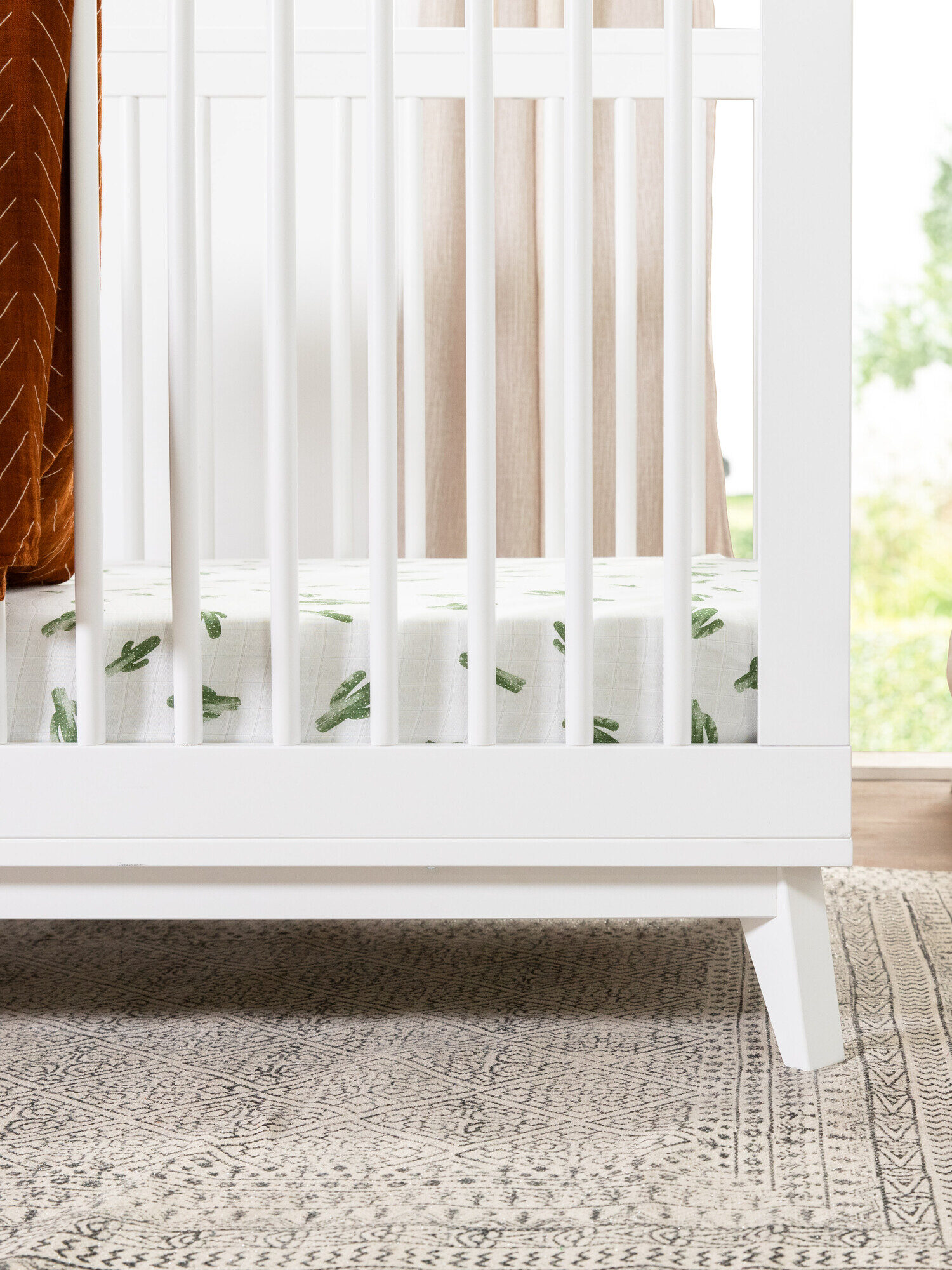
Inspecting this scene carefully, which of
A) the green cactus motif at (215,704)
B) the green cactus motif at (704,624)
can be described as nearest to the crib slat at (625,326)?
the green cactus motif at (704,624)

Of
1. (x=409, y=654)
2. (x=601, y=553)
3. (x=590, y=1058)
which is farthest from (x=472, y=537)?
(x=601, y=553)

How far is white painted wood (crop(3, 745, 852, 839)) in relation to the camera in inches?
29.0

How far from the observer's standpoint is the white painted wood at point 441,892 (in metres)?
0.76

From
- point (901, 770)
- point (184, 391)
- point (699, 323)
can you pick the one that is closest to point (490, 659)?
point (184, 391)

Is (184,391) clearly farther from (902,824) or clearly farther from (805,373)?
(902,824)

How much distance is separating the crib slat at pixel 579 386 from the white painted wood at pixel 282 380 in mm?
174

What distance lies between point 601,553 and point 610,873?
0.89 metres

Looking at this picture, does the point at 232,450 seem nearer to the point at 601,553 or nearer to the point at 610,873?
the point at 601,553

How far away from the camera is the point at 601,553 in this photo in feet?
5.26

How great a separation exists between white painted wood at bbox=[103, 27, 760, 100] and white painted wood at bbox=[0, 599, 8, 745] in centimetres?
85

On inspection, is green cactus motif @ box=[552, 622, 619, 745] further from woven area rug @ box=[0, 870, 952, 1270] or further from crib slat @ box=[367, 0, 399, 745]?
woven area rug @ box=[0, 870, 952, 1270]

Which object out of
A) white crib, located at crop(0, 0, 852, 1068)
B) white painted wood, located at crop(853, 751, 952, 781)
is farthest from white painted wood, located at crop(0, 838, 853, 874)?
white painted wood, located at crop(853, 751, 952, 781)

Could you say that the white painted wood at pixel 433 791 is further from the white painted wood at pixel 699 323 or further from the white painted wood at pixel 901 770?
the white painted wood at pixel 901 770

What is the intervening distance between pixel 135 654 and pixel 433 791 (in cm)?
22
